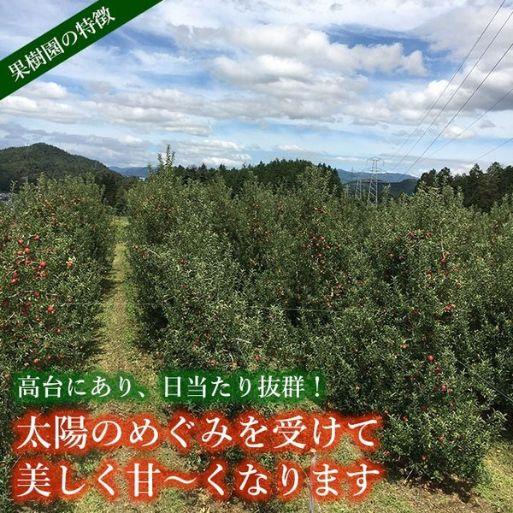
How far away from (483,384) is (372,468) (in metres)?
3.97

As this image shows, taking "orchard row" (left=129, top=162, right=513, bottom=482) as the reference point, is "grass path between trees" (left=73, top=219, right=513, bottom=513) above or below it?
below

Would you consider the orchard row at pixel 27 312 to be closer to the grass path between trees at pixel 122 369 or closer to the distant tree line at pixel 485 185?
the grass path between trees at pixel 122 369

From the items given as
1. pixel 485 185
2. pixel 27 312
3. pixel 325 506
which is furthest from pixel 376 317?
pixel 485 185

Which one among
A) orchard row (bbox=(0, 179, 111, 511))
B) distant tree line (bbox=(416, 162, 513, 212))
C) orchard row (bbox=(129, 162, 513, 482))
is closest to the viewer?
orchard row (bbox=(0, 179, 111, 511))

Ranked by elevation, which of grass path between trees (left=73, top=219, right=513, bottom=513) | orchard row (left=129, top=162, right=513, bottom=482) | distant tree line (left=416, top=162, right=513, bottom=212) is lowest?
grass path between trees (left=73, top=219, right=513, bottom=513)

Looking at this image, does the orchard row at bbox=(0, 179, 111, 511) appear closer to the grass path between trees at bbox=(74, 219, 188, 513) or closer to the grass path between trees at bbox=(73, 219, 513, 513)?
the grass path between trees at bbox=(74, 219, 188, 513)

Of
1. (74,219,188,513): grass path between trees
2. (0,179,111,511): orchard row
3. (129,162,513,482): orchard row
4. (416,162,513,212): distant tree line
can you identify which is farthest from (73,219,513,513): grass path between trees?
(416,162,513,212): distant tree line

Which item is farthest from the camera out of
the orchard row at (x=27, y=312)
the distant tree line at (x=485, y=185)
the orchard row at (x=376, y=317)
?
the distant tree line at (x=485, y=185)

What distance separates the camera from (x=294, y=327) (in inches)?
615

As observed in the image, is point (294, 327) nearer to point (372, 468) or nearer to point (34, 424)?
point (372, 468)

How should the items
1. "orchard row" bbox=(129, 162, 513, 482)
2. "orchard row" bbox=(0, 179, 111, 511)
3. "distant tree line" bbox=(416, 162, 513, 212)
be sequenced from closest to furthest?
1. "orchard row" bbox=(0, 179, 111, 511)
2. "orchard row" bbox=(129, 162, 513, 482)
3. "distant tree line" bbox=(416, 162, 513, 212)

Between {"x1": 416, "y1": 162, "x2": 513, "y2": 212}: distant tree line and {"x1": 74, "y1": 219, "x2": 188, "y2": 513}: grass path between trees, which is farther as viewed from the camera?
{"x1": 416, "y1": 162, "x2": 513, "y2": 212}: distant tree line

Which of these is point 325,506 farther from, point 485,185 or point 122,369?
point 485,185

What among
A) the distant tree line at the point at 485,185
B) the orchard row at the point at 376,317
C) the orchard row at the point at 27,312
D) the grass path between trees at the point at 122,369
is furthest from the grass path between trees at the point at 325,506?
the distant tree line at the point at 485,185
